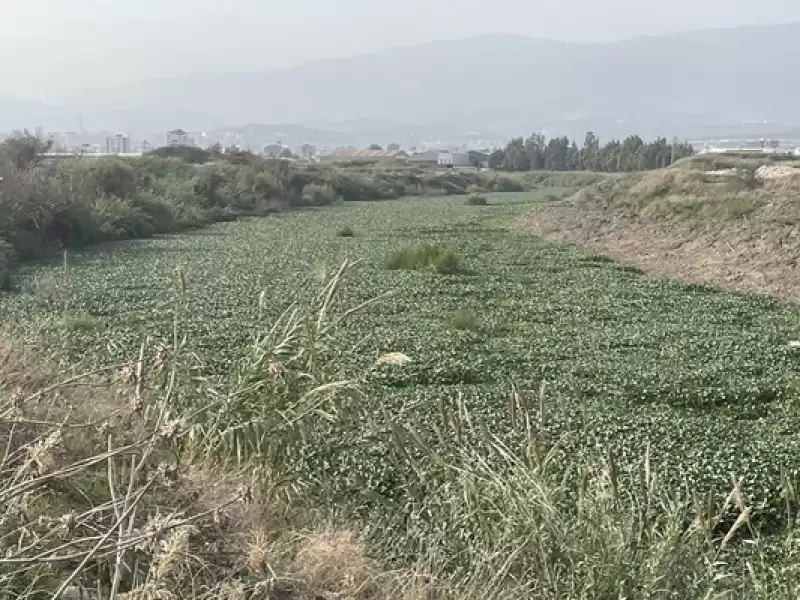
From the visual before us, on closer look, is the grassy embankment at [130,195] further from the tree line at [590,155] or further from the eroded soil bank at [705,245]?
the tree line at [590,155]

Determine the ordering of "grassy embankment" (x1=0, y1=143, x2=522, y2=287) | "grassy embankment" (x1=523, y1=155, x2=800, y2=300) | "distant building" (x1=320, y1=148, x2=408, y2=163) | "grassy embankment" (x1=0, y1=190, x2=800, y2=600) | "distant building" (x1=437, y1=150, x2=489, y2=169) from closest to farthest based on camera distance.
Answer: "grassy embankment" (x1=0, y1=190, x2=800, y2=600) < "grassy embankment" (x1=523, y1=155, x2=800, y2=300) < "grassy embankment" (x1=0, y1=143, x2=522, y2=287) < "distant building" (x1=320, y1=148, x2=408, y2=163) < "distant building" (x1=437, y1=150, x2=489, y2=169)

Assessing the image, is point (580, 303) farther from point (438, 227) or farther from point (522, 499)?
point (438, 227)

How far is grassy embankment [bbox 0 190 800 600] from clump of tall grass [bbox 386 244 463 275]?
4635 mm

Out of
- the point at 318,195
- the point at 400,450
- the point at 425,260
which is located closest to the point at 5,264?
the point at 425,260

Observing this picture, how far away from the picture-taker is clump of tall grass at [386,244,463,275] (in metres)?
22.3

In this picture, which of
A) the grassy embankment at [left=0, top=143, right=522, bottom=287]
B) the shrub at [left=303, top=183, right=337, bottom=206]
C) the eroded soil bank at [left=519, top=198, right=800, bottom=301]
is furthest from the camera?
the shrub at [left=303, top=183, right=337, bottom=206]

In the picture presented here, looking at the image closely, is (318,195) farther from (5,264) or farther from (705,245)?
(5,264)

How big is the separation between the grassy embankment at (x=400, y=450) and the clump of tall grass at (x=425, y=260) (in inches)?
182

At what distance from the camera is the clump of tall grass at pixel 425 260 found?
2230cm

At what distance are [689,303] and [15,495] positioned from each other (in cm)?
1652

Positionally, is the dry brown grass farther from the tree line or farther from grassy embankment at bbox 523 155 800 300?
the tree line

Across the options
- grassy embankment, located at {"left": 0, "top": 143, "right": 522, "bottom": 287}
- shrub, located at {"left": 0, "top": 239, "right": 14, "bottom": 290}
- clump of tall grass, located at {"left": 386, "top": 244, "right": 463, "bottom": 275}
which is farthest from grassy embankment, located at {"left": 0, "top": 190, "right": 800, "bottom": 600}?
grassy embankment, located at {"left": 0, "top": 143, "right": 522, "bottom": 287}

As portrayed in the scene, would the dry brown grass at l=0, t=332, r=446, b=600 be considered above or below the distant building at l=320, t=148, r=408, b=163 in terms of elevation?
below

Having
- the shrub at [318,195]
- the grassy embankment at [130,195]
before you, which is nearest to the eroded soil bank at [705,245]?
the grassy embankment at [130,195]
